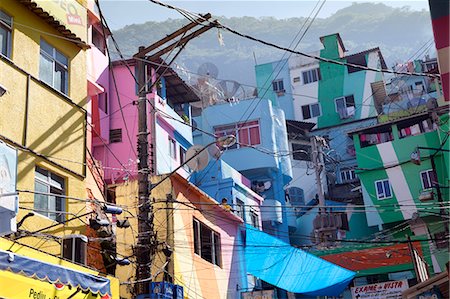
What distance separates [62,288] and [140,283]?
351 centimetres

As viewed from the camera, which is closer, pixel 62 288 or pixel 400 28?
pixel 62 288

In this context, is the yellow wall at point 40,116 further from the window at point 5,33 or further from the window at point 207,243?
the window at point 207,243

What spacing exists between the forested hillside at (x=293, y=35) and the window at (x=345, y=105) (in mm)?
84792

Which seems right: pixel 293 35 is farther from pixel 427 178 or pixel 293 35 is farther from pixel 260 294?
pixel 260 294

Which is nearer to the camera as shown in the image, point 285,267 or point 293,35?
point 285,267

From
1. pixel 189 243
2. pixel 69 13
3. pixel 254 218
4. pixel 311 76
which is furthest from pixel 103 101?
pixel 311 76

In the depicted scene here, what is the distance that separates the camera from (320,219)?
36.9m

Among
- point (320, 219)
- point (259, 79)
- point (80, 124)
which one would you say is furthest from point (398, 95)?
point (80, 124)

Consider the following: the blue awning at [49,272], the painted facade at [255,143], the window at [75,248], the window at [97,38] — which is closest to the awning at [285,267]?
the window at [75,248]

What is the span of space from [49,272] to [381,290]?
24.3 meters

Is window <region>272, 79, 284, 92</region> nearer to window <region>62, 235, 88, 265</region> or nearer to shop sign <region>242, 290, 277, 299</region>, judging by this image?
shop sign <region>242, 290, 277, 299</region>

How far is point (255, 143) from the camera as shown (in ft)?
143

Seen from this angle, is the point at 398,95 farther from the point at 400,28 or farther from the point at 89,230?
the point at 400,28

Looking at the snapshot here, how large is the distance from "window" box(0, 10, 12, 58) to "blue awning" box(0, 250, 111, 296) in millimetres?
5428
